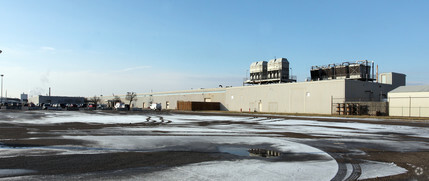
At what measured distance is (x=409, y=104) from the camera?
4591cm

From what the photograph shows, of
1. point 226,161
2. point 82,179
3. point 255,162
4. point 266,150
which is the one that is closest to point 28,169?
point 82,179

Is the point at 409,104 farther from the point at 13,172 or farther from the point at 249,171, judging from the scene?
the point at 13,172

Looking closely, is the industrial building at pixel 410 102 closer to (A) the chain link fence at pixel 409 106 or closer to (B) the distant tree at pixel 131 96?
(A) the chain link fence at pixel 409 106

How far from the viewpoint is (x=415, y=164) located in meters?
8.90

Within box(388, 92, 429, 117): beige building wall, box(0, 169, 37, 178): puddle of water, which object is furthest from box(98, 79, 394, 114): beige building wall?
box(0, 169, 37, 178): puddle of water

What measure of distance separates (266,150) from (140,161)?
472 centimetres

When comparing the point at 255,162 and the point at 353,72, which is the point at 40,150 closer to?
the point at 255,162

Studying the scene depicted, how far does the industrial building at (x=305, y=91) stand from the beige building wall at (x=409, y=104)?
321 centimetres

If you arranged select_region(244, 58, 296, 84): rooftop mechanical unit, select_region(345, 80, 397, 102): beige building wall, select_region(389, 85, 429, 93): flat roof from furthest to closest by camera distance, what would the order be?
select_region(244, 58, 296, 84): rooftop mechanical unit → select_region(345, 80, 397, 102): beige building wall → select_region(389, 85, 429, 93): flat roof

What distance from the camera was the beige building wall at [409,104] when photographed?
4447 cm

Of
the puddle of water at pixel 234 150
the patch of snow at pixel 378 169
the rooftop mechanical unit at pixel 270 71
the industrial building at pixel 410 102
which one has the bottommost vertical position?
the puddle of water at pixel 234 150

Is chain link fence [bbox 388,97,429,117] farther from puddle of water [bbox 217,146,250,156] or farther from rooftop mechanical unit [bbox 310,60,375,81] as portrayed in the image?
puddle of water [bbox 217,146,250,156]

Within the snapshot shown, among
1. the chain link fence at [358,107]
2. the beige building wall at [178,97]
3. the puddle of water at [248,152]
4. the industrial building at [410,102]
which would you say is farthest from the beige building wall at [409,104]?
the puddle of water at [248,152]

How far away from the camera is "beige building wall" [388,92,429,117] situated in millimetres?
44469
